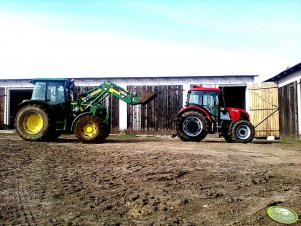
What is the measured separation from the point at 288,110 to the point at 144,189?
13.4 m

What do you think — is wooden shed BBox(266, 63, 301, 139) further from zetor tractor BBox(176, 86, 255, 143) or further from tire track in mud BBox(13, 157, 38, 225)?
tire track in mud BBox(13, 157, 38, 225)

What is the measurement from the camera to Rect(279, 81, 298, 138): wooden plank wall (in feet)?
51.9

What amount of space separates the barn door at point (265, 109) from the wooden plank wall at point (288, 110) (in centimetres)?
43

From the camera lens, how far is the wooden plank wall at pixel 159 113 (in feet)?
66.2

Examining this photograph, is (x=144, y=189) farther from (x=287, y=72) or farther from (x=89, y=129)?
(x=287, y=72)

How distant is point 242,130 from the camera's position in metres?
12.8

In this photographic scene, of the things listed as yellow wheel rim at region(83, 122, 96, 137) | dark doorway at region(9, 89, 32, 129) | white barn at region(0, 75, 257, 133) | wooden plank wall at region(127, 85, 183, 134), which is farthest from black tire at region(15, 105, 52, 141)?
dark doorway at region(9, 89, 32, 129)

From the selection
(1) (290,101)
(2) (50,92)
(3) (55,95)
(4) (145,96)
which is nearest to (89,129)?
(3) (55,95)

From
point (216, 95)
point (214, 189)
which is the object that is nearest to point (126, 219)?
point (214, 189)

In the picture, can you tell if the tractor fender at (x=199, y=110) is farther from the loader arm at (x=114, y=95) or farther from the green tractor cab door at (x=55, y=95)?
the green tractor cab door at (x=55, y=95)

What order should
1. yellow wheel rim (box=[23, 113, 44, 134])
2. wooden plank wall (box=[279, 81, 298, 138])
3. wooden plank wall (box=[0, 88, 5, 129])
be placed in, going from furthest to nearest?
wooden plank wall (box=[0, 88, 5, 129]), wooden plank wall (box=[279, 81, 298, 138]), yellow wheel rim (box=[23, 113, 44, 134])

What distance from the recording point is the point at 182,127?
42.0ft

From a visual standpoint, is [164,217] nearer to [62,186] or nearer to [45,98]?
[62,186]

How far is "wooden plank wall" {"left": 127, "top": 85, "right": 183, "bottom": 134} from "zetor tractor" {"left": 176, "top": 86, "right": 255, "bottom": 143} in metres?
6.75
